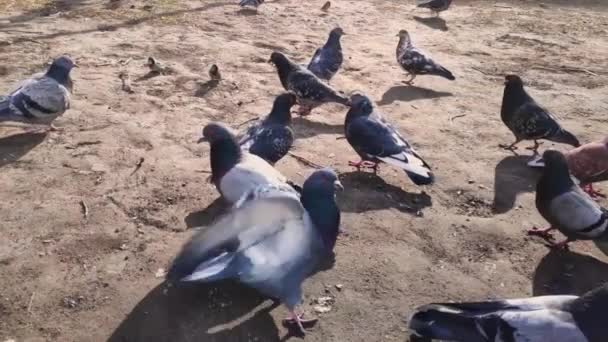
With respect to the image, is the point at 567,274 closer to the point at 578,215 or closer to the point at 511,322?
the point at 578,215

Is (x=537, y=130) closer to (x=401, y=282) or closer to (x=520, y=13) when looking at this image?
(x=401, y=282)

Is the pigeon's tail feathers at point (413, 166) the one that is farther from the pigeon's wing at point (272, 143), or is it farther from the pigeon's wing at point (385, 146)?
the pigeon's wing at point (272, 143)

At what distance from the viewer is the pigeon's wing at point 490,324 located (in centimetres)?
316

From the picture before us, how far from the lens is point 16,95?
5.79m

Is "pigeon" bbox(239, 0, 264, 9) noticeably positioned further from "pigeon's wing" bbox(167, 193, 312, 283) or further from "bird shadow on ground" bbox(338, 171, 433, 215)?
"pigeon's wing" bbox(167, 193, 312, 283)

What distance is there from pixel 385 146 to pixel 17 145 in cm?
356

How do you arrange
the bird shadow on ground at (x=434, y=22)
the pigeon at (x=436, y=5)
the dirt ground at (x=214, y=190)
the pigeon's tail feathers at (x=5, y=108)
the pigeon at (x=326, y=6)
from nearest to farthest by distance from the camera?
the dirt ground at (x=214, y=190) → the pigeon's tail feathers at (x=5, y=108) → the bird shadow on ground at (x=434, y=22) → the pigeon at (x=326, y=6) → the pigeon at (x=436, y=5)

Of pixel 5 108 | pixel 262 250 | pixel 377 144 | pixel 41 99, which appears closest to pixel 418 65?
pixel 377 144

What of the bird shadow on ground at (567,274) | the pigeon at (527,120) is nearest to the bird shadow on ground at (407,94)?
the pigeon at (527,120)

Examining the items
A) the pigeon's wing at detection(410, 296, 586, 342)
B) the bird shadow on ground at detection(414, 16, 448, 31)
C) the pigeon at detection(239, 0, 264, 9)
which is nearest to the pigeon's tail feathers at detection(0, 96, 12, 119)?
the pigeon's wing at detection(410, 296, 586, 342)

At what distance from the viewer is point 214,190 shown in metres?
5.12

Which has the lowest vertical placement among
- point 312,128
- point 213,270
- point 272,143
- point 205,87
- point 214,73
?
point 312,128

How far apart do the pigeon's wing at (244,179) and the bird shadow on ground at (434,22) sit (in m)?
7.57

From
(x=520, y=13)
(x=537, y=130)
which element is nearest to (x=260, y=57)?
(x=537, y=130)
